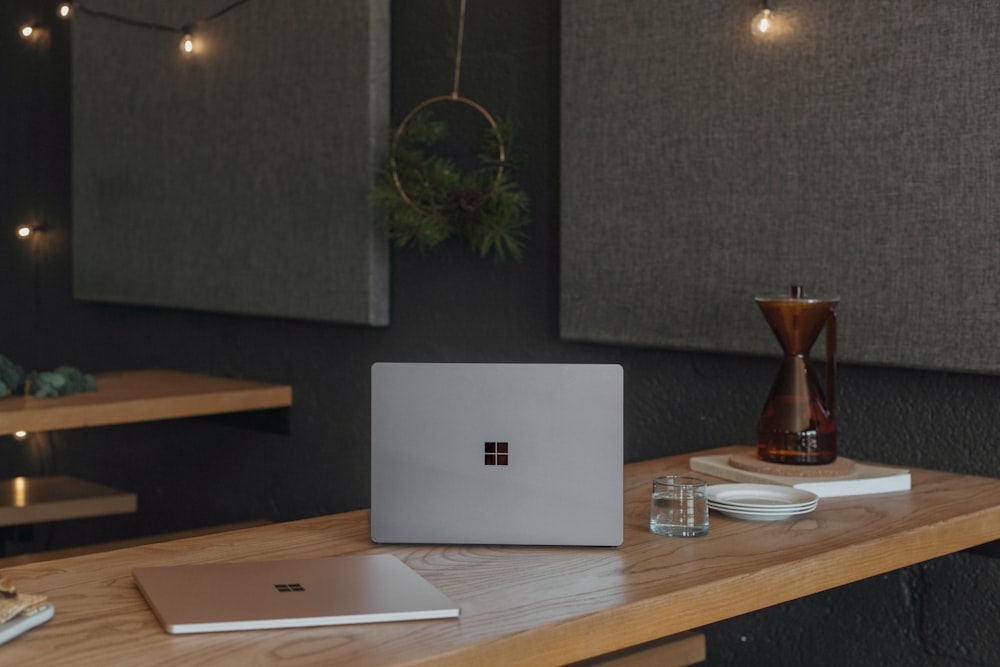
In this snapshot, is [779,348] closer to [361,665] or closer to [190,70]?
[361,665]

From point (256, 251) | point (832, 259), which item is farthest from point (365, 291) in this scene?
point (832, 259)

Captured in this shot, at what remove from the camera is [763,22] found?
1826 mm

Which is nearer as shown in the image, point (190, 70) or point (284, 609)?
point (284, 609)

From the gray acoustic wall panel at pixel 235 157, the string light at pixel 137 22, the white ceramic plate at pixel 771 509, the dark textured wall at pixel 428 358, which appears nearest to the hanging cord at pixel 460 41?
the dark textured wall at pixel 428 358

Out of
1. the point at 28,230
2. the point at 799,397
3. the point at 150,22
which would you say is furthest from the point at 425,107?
the point at 28,230

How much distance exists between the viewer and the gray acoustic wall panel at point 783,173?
5.33ft

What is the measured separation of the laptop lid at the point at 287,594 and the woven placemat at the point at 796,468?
643mm

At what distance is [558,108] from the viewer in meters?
2.23

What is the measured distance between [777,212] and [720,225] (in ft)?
0.35

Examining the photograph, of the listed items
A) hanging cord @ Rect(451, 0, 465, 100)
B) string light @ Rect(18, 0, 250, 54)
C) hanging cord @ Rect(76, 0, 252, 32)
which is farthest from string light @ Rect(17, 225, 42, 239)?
hanging cord @ Rect(451, 0, 465, 100)

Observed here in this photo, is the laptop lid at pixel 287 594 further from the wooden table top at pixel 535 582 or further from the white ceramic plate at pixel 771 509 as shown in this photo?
the white ceramic plate at pixel 771 509

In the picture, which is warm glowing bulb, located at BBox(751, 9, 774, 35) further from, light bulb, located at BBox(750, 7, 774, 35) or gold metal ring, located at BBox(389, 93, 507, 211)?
gold metal ring, located at BBox(389, 93, 507, 211)

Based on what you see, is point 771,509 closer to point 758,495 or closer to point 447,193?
point 758,495

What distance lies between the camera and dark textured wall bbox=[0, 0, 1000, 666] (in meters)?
1.72
